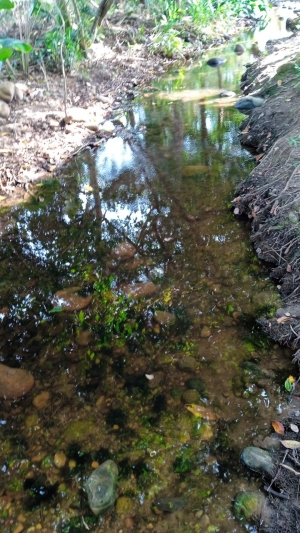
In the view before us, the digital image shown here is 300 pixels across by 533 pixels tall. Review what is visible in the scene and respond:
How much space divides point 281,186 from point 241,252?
90 centimetres

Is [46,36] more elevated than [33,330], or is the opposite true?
[46,36]

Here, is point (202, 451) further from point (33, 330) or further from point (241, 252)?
point (241, 252)

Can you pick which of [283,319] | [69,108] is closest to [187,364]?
[283,319]

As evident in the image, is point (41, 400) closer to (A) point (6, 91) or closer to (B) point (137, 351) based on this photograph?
(B) point (137, 351)

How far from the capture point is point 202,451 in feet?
7.13

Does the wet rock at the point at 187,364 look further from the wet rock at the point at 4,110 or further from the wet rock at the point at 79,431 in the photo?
the wet rock at the point at 4,110

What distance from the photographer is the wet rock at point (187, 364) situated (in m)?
2.65

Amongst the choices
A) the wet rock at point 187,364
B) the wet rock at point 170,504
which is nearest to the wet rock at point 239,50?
the wet rock at point 187,364

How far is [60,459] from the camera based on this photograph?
2.21m

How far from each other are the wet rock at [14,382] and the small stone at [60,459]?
0.54 meters

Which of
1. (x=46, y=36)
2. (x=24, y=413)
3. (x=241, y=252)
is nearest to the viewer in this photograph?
(x=24, y=413)

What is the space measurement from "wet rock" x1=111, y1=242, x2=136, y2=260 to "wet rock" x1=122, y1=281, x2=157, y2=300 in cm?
48

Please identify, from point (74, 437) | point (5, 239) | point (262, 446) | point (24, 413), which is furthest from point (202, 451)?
point (5, 239)

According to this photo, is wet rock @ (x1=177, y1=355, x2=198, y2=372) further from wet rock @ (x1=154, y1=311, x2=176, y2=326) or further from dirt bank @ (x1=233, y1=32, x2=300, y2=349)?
dirt bank @ (x1=233, y1=32, x2=300, y2=349)
